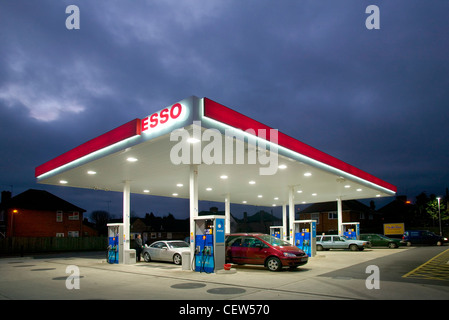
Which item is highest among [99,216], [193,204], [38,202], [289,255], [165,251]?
[193,204]

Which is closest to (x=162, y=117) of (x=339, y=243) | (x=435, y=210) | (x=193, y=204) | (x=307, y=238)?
(x=193, y=204)

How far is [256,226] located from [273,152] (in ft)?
245

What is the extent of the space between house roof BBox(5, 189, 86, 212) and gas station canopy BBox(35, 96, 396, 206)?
2428 cm

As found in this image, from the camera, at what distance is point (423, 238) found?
32.1 m

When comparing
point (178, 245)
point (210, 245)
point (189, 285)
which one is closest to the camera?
point (189, 285)

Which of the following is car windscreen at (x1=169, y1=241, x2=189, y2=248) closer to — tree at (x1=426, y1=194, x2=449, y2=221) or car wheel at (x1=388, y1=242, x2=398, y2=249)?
car wheel at (x1=388, y1=242, x2=398, y2=249)

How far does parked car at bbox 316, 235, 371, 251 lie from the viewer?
91.5 ft

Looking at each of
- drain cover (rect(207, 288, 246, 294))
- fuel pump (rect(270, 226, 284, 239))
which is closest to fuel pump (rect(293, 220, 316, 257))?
fuel pump (rect(270, 226, 284, 239))

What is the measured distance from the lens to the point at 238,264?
51.1ft

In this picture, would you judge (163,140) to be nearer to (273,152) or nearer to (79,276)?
(273,152)

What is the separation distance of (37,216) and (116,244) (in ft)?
97.9

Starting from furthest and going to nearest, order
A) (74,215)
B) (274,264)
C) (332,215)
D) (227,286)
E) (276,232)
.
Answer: (332,215) < (74,215) < (276,232) < (274,264) < (227,286)

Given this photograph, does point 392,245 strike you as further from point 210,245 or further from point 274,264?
point 210,245

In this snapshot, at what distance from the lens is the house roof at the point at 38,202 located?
42.4 metres
